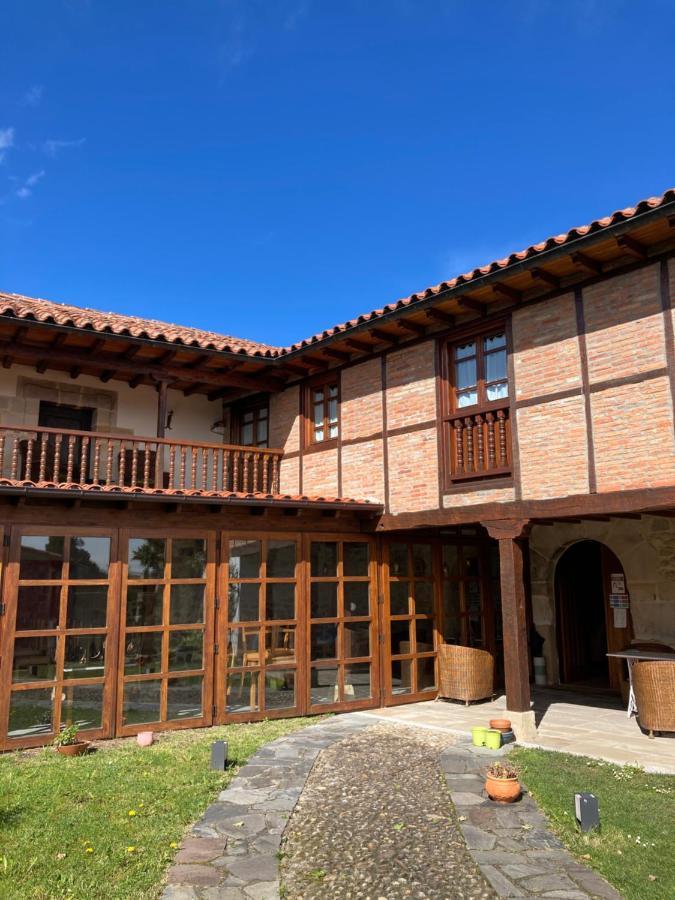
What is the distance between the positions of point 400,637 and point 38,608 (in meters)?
4.84

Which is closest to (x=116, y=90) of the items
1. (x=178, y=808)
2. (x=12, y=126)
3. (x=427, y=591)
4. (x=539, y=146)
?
(x=12, y=126)

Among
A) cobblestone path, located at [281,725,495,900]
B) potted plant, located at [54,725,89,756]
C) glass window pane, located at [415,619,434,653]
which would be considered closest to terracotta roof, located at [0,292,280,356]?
glass window pane, located at [415,619,434,653]

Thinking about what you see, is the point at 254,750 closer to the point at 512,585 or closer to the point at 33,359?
the point at 512,585

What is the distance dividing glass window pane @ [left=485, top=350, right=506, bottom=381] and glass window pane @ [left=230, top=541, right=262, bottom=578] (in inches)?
143

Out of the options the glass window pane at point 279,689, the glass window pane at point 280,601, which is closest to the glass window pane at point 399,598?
the glass window pane at point 280,601

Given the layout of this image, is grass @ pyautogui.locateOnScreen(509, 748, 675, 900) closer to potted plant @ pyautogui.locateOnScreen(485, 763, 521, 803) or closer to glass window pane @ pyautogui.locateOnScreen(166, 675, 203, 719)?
potted plant @ pyautogui.locateOnScreen(485, 763, 521, 803)

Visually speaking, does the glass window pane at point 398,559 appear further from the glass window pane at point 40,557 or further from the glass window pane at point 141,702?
the glass window pane at point 40,557

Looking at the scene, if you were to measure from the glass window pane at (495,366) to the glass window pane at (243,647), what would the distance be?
4338mm

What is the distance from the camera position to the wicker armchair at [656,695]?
7.38 m

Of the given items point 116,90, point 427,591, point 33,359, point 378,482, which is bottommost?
point 427,591

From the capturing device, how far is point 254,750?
22.8ft

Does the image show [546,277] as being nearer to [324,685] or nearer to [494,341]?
[494,341]

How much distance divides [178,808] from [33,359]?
6.53 metres

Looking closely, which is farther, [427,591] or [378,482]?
[427,591]
